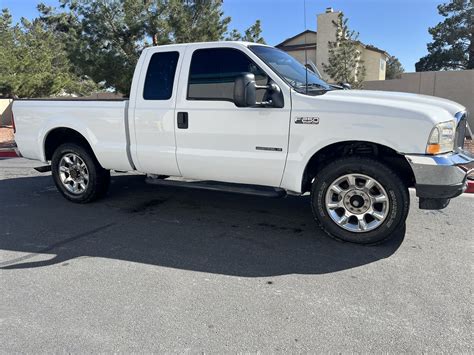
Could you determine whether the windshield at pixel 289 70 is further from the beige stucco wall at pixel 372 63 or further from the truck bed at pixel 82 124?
the beige stucco wall at pixel 372 63

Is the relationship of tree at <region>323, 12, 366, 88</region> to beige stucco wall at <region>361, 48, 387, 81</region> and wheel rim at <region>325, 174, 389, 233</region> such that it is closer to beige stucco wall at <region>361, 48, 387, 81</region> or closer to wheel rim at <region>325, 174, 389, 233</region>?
beige stucco wall at <region>361, 48, 387, 81</region>

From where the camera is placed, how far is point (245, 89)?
403 centimetres

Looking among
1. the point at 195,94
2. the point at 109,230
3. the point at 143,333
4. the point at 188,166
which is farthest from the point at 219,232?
the point at 143,333

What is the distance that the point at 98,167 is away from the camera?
5.86m

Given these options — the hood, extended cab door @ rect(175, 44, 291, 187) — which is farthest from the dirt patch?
the hood

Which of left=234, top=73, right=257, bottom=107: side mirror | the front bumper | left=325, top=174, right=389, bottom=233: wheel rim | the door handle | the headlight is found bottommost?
left=325, top=174, right=389, bottom=233: wheel rim

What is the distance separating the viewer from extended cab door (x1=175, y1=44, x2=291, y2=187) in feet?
14.5

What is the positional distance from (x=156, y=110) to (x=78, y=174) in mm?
1865

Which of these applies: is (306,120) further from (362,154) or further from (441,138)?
(441,138)

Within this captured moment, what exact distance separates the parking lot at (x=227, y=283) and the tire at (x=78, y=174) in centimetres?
42

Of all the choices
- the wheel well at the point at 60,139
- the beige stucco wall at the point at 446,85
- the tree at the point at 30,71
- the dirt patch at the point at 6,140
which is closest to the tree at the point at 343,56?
the beige stucco wall at the point at 446,85

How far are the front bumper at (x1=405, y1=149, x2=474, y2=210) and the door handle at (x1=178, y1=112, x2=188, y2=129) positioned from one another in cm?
245

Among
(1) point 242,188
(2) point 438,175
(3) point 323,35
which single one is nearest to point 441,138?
(2) point 438,175

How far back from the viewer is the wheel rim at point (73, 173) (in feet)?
19.6
